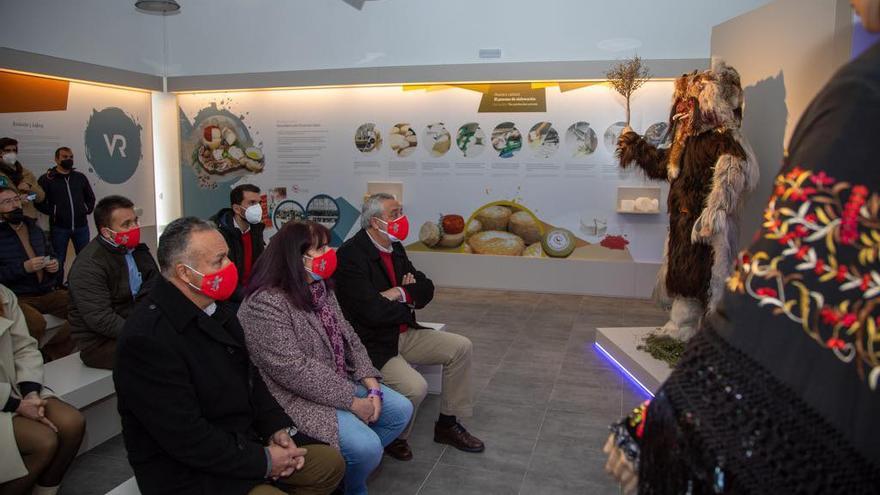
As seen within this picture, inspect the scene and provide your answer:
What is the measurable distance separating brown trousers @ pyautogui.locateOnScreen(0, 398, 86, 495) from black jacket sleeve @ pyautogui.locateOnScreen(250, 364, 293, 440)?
0.95 meters

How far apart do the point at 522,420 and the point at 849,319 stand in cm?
341

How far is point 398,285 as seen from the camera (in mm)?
4059

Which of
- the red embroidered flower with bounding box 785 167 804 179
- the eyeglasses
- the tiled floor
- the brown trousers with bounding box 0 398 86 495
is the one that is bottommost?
the tiled floor

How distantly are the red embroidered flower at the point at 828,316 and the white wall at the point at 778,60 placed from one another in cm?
281

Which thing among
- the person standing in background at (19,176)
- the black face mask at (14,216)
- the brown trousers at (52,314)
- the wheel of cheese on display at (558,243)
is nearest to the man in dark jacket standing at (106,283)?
the brown trousers at (52,314)

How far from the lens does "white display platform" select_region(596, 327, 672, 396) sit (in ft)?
15.0

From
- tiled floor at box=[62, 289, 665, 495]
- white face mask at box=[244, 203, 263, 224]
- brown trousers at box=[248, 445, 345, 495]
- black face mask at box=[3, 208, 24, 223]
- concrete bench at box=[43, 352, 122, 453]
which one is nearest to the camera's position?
brown trousers at box=[248, 445, 345, 495]

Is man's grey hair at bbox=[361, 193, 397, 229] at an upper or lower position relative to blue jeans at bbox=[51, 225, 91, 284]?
upper

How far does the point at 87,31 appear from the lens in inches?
348

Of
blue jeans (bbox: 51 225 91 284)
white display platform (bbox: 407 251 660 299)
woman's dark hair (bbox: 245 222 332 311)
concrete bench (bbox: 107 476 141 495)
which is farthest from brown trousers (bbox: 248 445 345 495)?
blue jeans (bbox: 51 225 91 284)

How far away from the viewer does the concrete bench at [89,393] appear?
11.5 ft

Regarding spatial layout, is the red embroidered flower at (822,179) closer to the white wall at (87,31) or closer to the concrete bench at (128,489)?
the concrete bench at (128,489)

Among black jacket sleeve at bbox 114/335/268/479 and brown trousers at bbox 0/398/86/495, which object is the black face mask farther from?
black jacket sleeve at bbox 114/335/268/479

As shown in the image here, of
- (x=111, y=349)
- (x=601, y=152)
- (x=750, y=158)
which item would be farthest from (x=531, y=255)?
(x=111, y=349)
